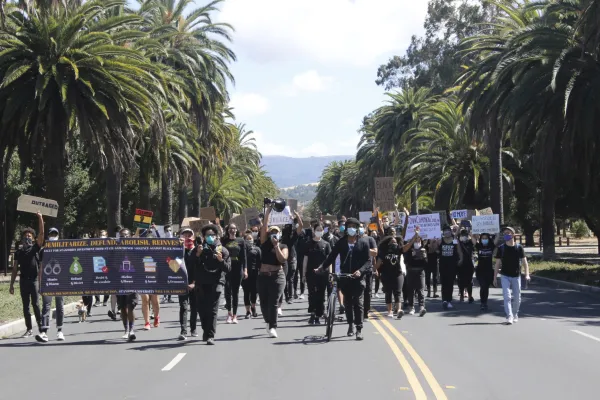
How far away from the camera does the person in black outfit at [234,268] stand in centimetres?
1667

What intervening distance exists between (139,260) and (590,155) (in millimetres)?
19179

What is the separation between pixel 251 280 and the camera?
17688 millimetres

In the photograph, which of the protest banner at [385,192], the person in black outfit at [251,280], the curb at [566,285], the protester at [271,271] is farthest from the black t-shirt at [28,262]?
the protest banner at [385,192]

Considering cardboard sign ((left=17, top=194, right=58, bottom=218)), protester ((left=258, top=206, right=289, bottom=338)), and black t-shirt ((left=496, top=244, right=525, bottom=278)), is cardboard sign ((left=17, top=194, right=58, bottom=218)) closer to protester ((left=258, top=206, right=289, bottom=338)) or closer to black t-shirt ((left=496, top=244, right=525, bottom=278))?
protester ((left=258, top=206, right=289, bottom=338))

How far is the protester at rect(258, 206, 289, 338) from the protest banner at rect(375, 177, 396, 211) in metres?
21.0

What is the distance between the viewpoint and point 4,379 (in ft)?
34.3

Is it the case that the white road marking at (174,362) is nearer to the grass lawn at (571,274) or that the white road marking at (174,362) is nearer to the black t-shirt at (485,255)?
the black t-shirt at (485,255)

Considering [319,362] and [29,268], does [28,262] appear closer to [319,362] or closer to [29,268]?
[29,268]


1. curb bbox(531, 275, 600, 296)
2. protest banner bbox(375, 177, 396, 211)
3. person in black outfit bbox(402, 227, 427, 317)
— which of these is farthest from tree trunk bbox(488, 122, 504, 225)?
person in black outfit bbox(402, 227, 427, 317)

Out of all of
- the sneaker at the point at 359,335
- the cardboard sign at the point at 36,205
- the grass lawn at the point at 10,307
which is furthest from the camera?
the cardboard sign at the point at 36,205

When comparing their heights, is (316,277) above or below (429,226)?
below

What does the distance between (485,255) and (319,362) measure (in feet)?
29.7

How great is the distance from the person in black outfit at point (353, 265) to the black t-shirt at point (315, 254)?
2.54 meters

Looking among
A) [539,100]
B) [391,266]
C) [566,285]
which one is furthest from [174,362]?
[539,100]
